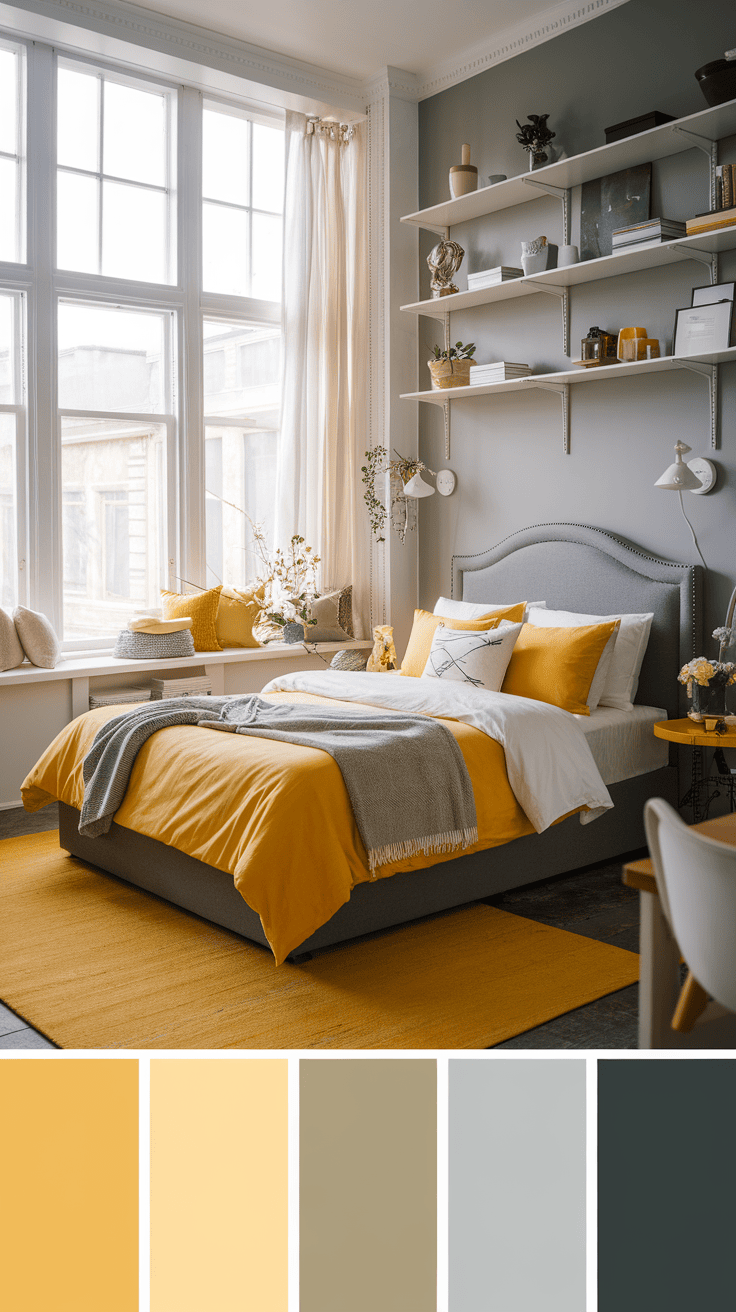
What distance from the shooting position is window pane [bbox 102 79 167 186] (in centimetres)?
500

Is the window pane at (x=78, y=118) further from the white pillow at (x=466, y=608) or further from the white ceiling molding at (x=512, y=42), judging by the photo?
the white pillow at (x=466, y=608)

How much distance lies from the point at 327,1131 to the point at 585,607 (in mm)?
3230

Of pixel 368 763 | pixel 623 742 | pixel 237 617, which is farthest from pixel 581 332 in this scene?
pixel 368 763

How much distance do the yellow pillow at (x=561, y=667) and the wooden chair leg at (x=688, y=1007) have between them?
223 centimetres

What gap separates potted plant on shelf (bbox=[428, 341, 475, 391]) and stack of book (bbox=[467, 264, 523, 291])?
31cm

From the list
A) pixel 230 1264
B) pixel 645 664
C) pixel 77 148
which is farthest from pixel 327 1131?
pixel 77 148

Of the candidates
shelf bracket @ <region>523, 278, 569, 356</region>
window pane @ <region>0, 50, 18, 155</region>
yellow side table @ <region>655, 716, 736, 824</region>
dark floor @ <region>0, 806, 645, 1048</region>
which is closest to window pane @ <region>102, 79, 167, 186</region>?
window pane @ <region>0, 50, 18, 155</region>

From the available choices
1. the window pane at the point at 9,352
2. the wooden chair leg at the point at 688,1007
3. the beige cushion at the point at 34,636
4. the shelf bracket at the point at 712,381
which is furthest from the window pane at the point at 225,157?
the wooden chair leg at the point at 688,1007

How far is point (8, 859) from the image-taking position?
12.8ft

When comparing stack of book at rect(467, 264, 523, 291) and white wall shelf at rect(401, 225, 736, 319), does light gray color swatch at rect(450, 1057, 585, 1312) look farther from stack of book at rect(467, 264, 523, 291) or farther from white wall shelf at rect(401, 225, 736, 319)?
stack of book at rect(467, 264, 523, 291)

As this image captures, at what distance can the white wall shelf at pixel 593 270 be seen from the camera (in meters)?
3.86

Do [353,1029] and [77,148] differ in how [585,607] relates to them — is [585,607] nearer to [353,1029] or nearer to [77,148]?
[353,1029]

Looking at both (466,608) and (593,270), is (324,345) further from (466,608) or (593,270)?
(466,608)

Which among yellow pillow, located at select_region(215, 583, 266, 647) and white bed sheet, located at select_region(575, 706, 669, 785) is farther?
yellow pillow, located at select_region(215, 583, 266, 647)
